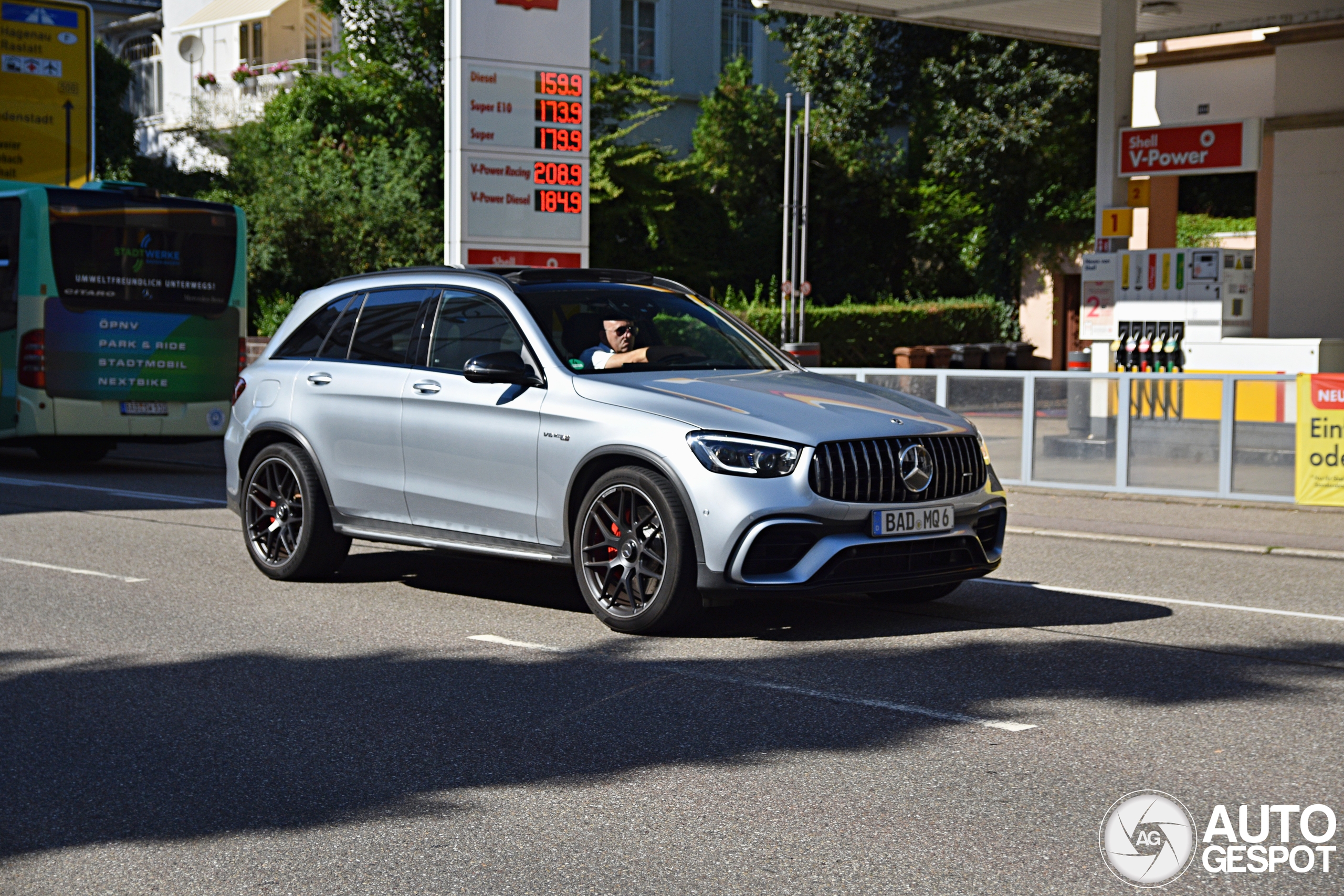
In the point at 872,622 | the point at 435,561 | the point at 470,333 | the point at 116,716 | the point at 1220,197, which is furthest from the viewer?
the point at 1220,197

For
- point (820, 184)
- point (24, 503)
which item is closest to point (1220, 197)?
point (820, 184)

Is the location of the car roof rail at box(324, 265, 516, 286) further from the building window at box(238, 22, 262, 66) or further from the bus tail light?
the building window at box(238, 22, 262, 66)

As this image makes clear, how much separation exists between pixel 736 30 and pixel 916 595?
4835 centimetres

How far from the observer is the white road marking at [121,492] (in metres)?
14.1

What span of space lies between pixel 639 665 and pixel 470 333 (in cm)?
242

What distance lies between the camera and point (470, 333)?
331 inches

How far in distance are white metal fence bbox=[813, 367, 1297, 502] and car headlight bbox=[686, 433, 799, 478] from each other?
6.35 m

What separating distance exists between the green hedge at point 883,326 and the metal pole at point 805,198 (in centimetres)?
75

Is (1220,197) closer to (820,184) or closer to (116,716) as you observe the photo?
(820,184)

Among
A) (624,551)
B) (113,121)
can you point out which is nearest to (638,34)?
(113,121)

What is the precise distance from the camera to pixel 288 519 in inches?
361

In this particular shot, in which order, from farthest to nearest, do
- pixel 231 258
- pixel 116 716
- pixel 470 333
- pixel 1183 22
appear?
pixel 1183 22, pixel 231 258, pixel 470 333, pixel 116 716

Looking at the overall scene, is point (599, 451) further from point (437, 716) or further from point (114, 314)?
point (114, 314)

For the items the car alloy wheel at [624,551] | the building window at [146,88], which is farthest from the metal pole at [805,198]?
the car alloy wheel at [624,551]
